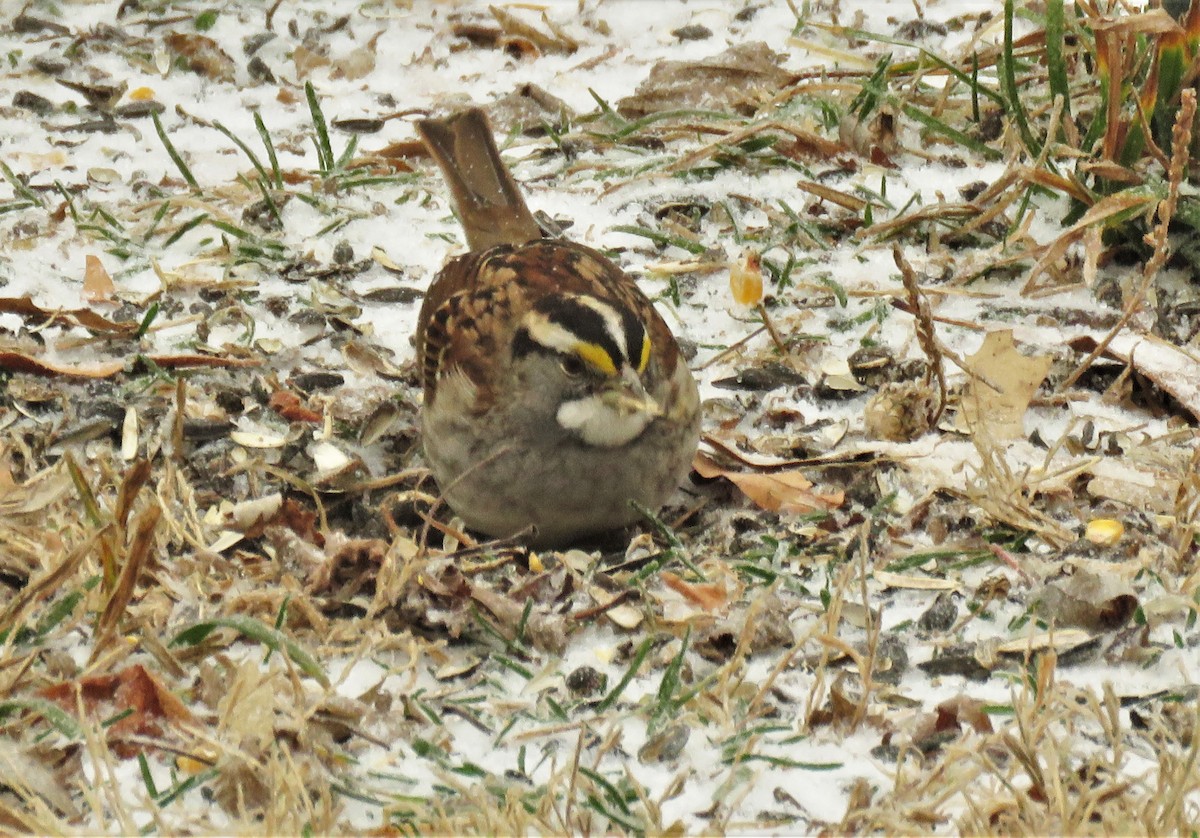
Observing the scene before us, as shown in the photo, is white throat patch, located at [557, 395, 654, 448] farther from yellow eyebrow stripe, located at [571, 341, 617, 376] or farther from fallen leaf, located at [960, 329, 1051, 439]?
fallen leaf, located at [960, 329, 1051, 439]

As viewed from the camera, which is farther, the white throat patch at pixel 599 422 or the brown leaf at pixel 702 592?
the white throat patch at pixel 599 422

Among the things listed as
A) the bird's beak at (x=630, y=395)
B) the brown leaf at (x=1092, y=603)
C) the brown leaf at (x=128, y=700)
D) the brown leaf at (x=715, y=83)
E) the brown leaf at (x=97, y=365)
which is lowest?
the brown leaf at (x=97, y=365)

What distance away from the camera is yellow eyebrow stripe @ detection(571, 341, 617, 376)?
367 centimetres

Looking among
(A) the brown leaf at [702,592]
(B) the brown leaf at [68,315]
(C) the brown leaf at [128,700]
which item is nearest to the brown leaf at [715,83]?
(B) the brown leaf at [68,315]

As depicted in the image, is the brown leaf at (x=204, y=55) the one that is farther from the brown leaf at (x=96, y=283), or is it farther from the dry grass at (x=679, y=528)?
the brown leaf at (x=96, y=283)

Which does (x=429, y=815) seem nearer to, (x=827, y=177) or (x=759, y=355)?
(x=759, y=355)

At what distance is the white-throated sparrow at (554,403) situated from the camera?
374cm

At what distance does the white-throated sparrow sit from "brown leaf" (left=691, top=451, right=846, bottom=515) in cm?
21

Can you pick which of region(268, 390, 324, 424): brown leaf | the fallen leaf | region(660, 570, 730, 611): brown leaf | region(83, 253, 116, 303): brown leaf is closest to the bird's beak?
region(660, 570, 730, 611): brown leaf

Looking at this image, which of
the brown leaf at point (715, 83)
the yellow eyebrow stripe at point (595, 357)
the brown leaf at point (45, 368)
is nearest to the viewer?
the yellow eyebrow stripe at point (595, 357)

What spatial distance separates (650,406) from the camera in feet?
12.1

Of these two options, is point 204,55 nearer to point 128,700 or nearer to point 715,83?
point 715,83

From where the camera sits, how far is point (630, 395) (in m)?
3.70

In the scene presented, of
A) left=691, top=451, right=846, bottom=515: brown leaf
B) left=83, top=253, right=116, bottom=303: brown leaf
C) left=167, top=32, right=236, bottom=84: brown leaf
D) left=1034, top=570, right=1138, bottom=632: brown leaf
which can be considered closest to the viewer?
left=1034, top=570, right=1138, bottom=632: brown leaf
